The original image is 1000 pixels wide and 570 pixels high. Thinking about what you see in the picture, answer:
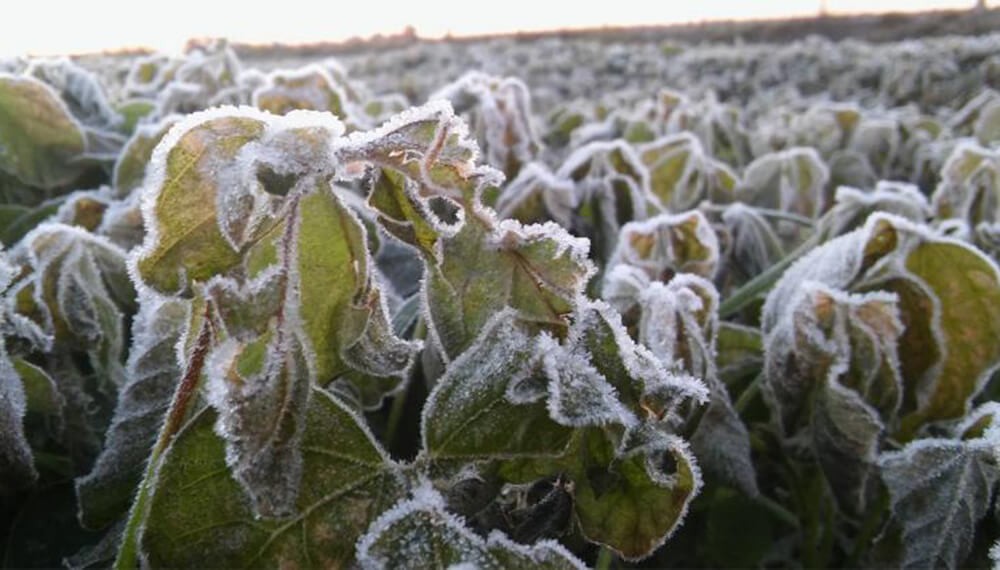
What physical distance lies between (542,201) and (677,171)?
602 millimetres

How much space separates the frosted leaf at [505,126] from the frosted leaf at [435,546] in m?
1.16

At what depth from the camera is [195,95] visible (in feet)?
6.89

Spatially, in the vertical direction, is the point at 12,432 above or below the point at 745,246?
above

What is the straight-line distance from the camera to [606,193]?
4.93ft

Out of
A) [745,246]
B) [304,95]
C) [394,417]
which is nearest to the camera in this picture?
[394,417]

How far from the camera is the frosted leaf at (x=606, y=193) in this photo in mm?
1501

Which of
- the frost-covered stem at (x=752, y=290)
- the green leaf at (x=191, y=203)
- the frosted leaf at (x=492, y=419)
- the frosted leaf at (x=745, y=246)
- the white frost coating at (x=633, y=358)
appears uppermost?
the green leaf at (x=191, y=203)

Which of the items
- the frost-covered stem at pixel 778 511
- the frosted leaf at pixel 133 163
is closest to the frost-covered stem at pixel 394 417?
the frost-covered stem at pixel 778 511

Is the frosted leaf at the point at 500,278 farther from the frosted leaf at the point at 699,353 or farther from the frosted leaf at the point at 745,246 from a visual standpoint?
the frosted leaf at the point at 745,246

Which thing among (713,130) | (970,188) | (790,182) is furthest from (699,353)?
(713,130)

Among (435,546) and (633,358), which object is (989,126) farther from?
(435,546)

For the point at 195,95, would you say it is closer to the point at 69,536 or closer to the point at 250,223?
the point at 69,536

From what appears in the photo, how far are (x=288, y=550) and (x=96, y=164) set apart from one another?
111 cm

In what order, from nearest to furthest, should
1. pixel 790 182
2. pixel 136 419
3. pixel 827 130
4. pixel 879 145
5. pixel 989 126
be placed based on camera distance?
pixel 136 419, pixel 790 182, pixel 989 126, pixel 879 145, pixel 827 130
